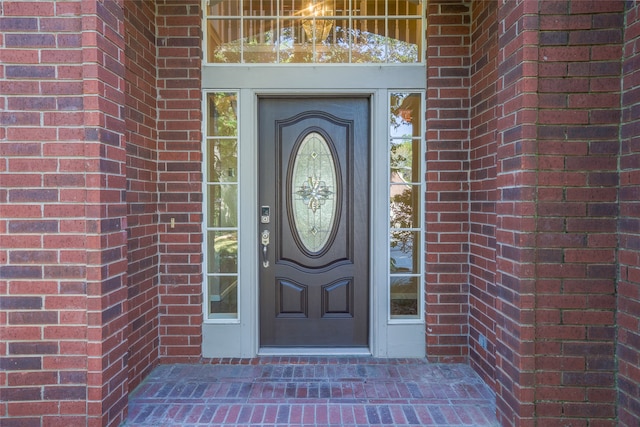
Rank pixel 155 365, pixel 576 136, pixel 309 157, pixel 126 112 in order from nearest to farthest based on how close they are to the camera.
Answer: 1. pixel 576 136
2. pixel 126 112
3. pixel 155 365
4. pixel 309 157

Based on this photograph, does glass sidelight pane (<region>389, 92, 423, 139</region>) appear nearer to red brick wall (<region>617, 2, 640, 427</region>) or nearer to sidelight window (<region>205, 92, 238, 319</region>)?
sidelight window (<region>205, 92, 238, 319</region>)

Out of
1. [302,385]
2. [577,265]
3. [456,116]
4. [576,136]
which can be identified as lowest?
[302,385]

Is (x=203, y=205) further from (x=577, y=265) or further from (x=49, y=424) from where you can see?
(x=577, y=265)

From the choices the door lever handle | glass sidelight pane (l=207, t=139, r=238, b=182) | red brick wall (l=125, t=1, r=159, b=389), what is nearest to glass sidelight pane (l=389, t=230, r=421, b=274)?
the door lever handle

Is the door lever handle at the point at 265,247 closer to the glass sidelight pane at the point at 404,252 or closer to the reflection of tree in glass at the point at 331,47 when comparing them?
the glass sidelight pane at the point at 404,252

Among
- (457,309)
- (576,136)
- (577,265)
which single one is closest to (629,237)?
(577,265)

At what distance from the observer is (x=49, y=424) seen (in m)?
2.07

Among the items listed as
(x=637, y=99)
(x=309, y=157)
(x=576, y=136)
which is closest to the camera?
(x=637, y=99)

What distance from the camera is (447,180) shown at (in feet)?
10.1

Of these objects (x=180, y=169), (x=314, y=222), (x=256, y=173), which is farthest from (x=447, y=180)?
(x=180, y=169)

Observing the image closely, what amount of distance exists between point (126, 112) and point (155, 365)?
6.22 ft

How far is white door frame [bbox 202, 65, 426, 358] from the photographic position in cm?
312

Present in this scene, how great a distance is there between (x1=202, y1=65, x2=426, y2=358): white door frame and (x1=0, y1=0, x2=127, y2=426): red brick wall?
1138 millimetres

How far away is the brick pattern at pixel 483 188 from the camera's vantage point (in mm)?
2686
